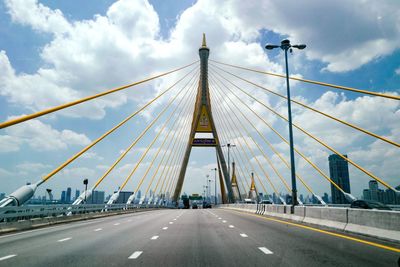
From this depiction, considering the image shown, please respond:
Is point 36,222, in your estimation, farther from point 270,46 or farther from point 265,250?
point 270,46

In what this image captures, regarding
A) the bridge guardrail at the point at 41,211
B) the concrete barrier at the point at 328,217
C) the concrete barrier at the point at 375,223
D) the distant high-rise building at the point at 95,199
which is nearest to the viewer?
the concrete barrier at the point at 375,223

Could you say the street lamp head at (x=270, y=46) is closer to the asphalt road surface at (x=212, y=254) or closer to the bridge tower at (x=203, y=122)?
the asphalt road surface at (x=212, y=254)

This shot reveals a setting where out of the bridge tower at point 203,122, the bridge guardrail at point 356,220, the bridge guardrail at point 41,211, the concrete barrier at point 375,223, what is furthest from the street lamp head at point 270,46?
the bridge tower at point 203,122

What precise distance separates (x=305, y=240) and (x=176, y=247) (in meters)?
3.95

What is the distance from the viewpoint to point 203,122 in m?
52.8

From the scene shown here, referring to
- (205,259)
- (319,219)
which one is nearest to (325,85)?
(319,219)

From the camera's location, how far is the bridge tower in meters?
51.0

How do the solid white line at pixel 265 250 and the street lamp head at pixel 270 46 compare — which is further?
the street lamp head at pixel 270 46

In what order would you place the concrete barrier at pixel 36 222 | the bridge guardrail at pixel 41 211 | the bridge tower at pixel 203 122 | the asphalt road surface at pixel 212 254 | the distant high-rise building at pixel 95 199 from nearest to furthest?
the asphalt road surface at pixel 212 254 → the concrete barrier at pixel 36 222 → the bridge guardrail at pixel 41 211 → the distant high-rise building at pixel 95 199 → the bridge tower at pixel 203 122

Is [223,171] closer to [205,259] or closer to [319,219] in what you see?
[319,219]

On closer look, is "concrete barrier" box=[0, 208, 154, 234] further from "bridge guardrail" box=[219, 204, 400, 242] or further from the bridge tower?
the bridge tower

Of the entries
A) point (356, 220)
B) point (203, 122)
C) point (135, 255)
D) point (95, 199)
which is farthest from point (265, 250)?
point (95, 199)

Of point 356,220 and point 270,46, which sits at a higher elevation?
point 270,46

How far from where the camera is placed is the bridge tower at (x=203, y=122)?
51000mm
